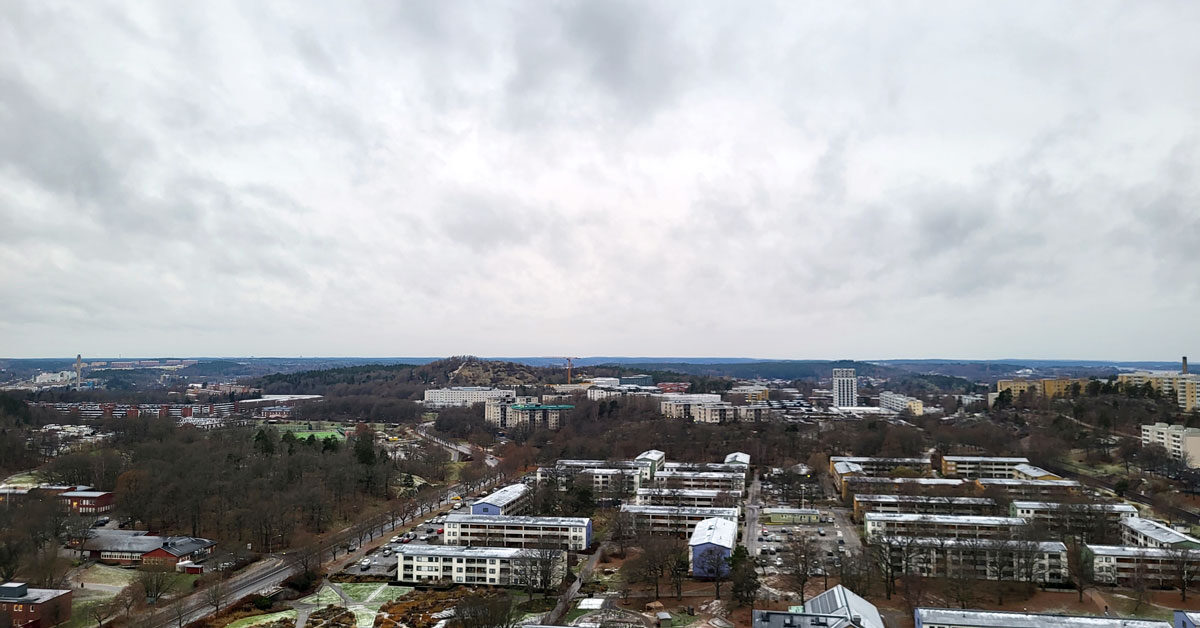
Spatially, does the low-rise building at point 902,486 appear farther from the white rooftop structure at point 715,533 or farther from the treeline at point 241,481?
the treeline at point 241,481

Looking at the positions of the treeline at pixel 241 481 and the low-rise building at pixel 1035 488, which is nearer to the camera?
the treeline at pixel 241 481

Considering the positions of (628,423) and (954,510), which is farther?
(628,423)

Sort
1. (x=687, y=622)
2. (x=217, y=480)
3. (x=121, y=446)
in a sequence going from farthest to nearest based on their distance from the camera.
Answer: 1. (x=121, y=446)
2. (x=217, y=480)
3. (x=687, y=622)

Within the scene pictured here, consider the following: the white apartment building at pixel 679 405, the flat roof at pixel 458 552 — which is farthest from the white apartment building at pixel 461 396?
the flat roof at pixel 458 552

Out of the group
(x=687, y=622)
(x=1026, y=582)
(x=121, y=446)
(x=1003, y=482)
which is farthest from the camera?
(x=121, y=446)

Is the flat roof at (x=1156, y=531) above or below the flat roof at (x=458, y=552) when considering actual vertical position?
above

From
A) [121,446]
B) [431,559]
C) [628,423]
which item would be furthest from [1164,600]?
[121,446]

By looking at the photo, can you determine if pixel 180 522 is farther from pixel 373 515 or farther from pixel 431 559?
pixel 431 559
